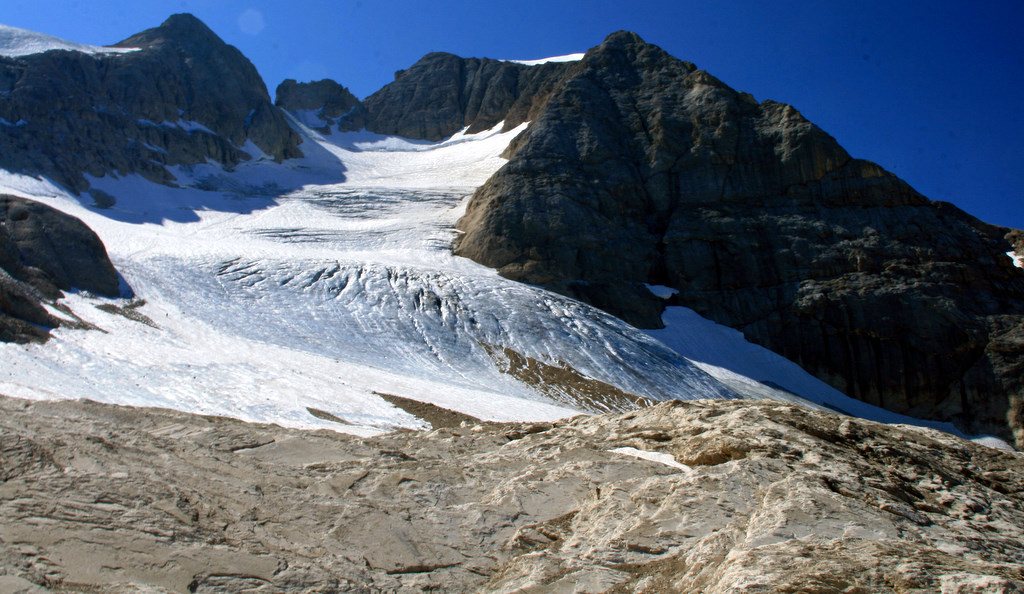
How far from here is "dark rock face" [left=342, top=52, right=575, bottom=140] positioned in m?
89.9

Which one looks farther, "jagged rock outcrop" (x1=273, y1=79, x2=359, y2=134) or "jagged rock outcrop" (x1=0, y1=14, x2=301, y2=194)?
"jagged rock outcrop" (x1=273, y1=79, x2=359, y2=134)

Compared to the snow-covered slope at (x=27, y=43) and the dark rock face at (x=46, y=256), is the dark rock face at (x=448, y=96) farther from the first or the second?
the dark rock face at (x=46, y=256)

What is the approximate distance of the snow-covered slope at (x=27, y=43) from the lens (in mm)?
61906

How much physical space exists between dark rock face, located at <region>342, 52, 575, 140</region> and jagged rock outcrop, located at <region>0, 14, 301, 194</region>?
2083 centimetres

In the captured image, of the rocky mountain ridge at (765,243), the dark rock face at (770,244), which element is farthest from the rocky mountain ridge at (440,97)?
the dark rock face at (770,244)

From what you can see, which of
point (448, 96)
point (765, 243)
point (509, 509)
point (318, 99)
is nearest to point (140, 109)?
point (318, 99)

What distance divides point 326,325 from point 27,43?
186 ft

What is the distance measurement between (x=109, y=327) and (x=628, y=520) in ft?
69.9

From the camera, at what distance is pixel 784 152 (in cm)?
5241

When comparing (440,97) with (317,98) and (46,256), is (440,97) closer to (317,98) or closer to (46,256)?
(317,98)

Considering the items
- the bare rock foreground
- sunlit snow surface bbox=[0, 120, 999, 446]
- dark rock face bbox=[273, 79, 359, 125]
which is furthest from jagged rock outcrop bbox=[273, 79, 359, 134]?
the bare rock foreground

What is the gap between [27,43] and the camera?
64.1 metres

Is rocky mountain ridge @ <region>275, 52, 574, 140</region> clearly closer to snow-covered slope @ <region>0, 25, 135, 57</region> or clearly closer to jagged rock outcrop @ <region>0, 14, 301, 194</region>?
jagged rock outcrop @ <region>0, 14, 301, 194</region>

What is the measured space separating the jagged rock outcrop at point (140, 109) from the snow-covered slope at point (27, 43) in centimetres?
238
